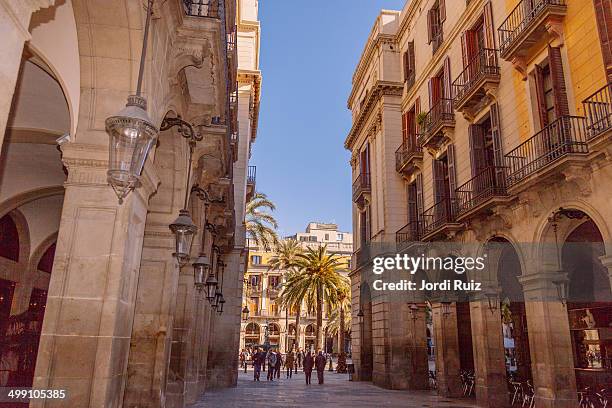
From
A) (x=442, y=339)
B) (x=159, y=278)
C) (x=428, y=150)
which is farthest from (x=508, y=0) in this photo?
(x=159, y=278)

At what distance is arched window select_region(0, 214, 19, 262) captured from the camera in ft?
43.4

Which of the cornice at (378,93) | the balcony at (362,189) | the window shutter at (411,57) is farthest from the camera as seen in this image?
the balcony at (362,189)

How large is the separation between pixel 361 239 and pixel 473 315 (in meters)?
13.2

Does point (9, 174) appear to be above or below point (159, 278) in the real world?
above

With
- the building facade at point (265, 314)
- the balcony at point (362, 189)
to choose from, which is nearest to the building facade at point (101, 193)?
the balcony at point (362, 189)

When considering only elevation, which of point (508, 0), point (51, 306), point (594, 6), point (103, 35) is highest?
point (508, 0)

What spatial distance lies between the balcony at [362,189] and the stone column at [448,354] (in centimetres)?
990

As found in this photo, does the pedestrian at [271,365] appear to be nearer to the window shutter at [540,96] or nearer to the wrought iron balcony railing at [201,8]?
the window shutter at [540,96]

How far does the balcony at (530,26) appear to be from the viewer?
11422 millimetres

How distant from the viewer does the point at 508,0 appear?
1433 centimetres

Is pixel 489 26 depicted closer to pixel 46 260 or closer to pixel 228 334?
pixel 46 260

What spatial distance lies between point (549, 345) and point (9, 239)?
15074 millimetres

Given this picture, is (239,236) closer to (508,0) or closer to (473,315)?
(473,315)

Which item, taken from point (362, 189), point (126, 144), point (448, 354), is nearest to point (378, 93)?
point (362, 189)
